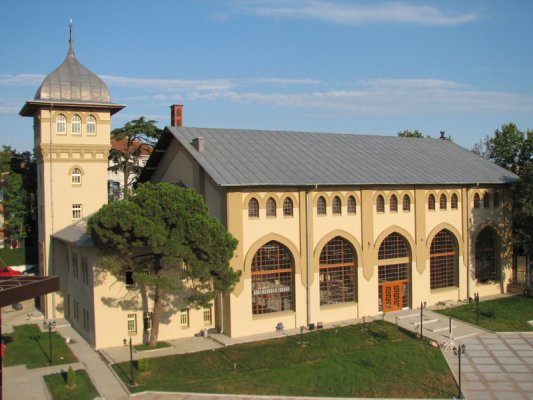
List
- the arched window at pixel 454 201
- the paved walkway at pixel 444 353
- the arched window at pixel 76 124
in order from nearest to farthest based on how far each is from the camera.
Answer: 1. the paved walkway at pixel 444 353
2. the arched window at pixel 76 124
3. the arched window at pixel 454 201

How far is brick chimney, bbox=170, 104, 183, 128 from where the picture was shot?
41688 mm

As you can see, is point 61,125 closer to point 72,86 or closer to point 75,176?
point 72,86

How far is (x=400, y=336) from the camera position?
32438 millimetres

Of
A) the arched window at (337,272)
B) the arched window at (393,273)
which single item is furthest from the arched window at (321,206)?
the arched window at (393,273)

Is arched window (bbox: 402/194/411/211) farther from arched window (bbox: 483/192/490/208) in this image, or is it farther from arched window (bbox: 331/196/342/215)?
arched window (bbox: 483/192/490/208)

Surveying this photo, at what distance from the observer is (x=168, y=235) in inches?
1088

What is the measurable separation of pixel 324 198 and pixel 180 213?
10.9m

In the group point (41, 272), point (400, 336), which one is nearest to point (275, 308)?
point (400, 336)

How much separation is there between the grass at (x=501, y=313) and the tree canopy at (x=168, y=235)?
16.5 metres

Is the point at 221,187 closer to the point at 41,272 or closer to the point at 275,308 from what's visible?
the point at 275,308

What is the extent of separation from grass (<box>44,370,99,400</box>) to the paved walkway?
11.5 inches

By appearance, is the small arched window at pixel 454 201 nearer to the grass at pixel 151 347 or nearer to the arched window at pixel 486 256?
the arched window at pixel 486 256

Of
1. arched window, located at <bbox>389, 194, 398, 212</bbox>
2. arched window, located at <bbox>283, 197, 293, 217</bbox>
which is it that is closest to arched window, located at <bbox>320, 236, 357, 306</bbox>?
arched window, located at <bbox>283, 197, 293, 217</bbox>

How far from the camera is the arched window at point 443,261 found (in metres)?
40.3
